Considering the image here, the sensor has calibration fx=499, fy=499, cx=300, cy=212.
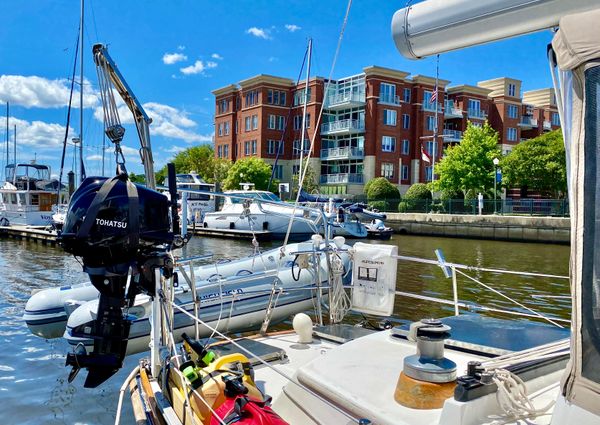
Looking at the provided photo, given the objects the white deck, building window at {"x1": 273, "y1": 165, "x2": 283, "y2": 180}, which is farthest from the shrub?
the white deck

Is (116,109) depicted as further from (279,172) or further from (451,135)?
(451,135)

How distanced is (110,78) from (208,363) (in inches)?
139

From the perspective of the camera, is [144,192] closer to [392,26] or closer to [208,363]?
[208,363]

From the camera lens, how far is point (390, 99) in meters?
45.4

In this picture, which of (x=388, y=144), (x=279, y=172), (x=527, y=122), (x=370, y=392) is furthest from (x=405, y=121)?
(x=370, y=392)

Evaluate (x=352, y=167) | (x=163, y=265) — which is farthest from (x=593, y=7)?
(x=352, y=167)

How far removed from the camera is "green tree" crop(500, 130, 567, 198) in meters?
37.3

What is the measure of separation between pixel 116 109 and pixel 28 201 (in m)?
31.3

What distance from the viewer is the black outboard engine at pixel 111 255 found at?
3674 millimetres

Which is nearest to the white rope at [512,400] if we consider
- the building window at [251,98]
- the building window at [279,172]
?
the building window at [279,172]

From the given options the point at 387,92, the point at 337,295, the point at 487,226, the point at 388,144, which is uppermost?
the point at 387,92

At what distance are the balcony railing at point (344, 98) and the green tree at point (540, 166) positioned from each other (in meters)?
13.6

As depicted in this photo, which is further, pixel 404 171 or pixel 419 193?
pixel 404 171

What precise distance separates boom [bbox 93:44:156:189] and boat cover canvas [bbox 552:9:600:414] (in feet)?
14.3
